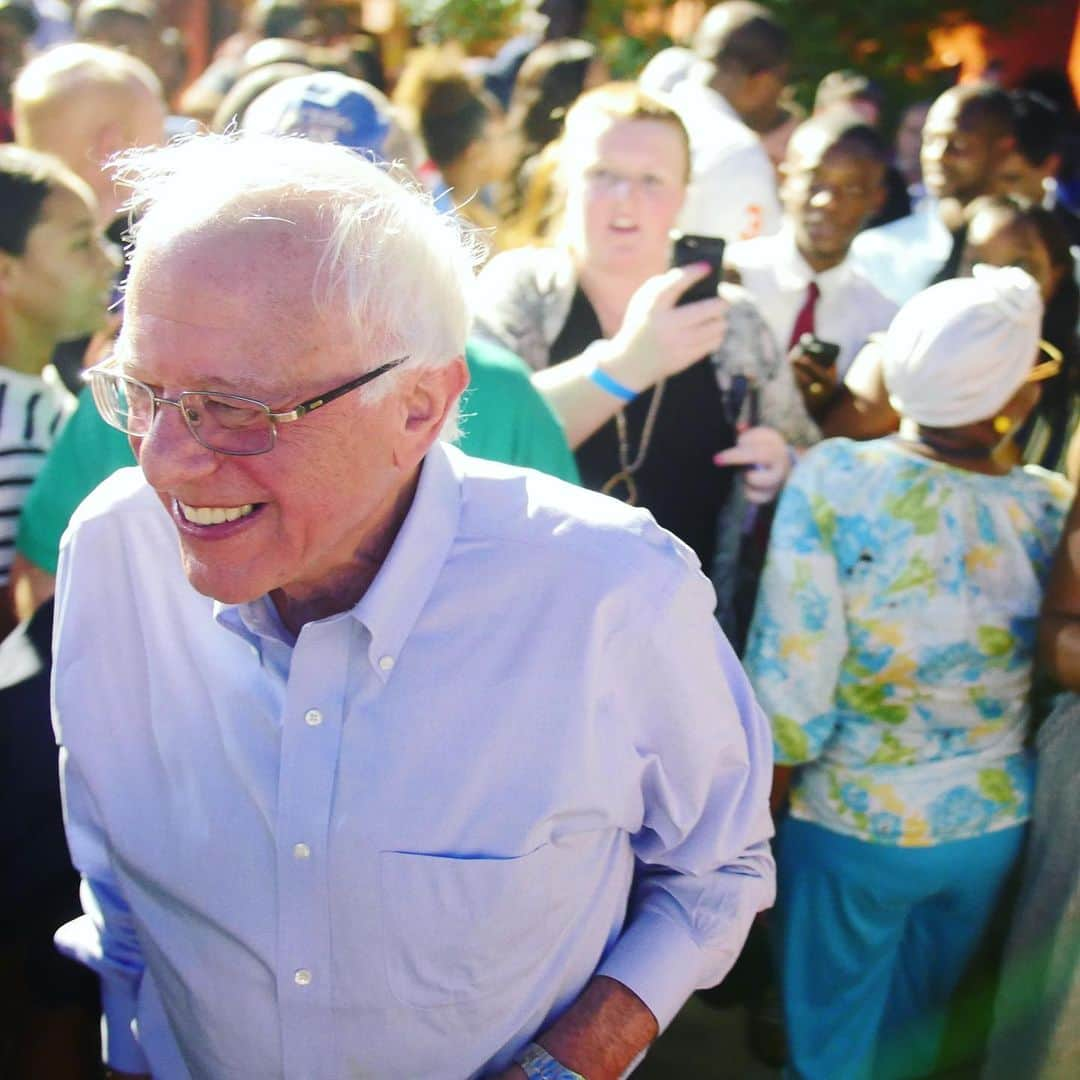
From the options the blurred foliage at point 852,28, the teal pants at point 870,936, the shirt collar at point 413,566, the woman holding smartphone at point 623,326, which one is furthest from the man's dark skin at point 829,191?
the blurred foliage at point 852,28

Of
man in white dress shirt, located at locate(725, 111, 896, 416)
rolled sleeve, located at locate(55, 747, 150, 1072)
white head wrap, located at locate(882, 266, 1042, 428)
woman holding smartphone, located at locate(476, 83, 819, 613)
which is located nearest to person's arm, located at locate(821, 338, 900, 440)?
woman holding smartphone, located at locate(476, 83, 819, 613)

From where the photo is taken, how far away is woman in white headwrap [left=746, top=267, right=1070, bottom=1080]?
8.00 ft

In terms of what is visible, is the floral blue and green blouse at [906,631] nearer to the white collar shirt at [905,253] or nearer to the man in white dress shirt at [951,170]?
the white collar shirt at [905,253]

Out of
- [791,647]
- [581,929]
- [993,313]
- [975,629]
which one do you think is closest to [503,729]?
[581,929]

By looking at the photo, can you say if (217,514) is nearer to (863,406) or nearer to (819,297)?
(863,406)

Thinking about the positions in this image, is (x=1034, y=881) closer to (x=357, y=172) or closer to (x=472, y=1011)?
(x=472, y=1011)

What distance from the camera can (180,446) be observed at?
1.34 m

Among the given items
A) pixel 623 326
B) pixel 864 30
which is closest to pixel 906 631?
pixel 623 326

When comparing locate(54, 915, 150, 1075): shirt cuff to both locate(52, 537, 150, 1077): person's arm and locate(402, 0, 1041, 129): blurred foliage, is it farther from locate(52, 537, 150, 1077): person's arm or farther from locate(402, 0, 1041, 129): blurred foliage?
locate(402, 0, 1041, 129): blurred foliage

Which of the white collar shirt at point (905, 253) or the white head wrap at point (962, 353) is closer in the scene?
the white head wrap at point (962, 353)

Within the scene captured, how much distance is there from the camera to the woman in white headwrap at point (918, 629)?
8.00ft

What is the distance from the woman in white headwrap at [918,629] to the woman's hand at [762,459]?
0.31m

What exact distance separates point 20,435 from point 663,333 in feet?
4.53

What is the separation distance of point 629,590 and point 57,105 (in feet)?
10.3
